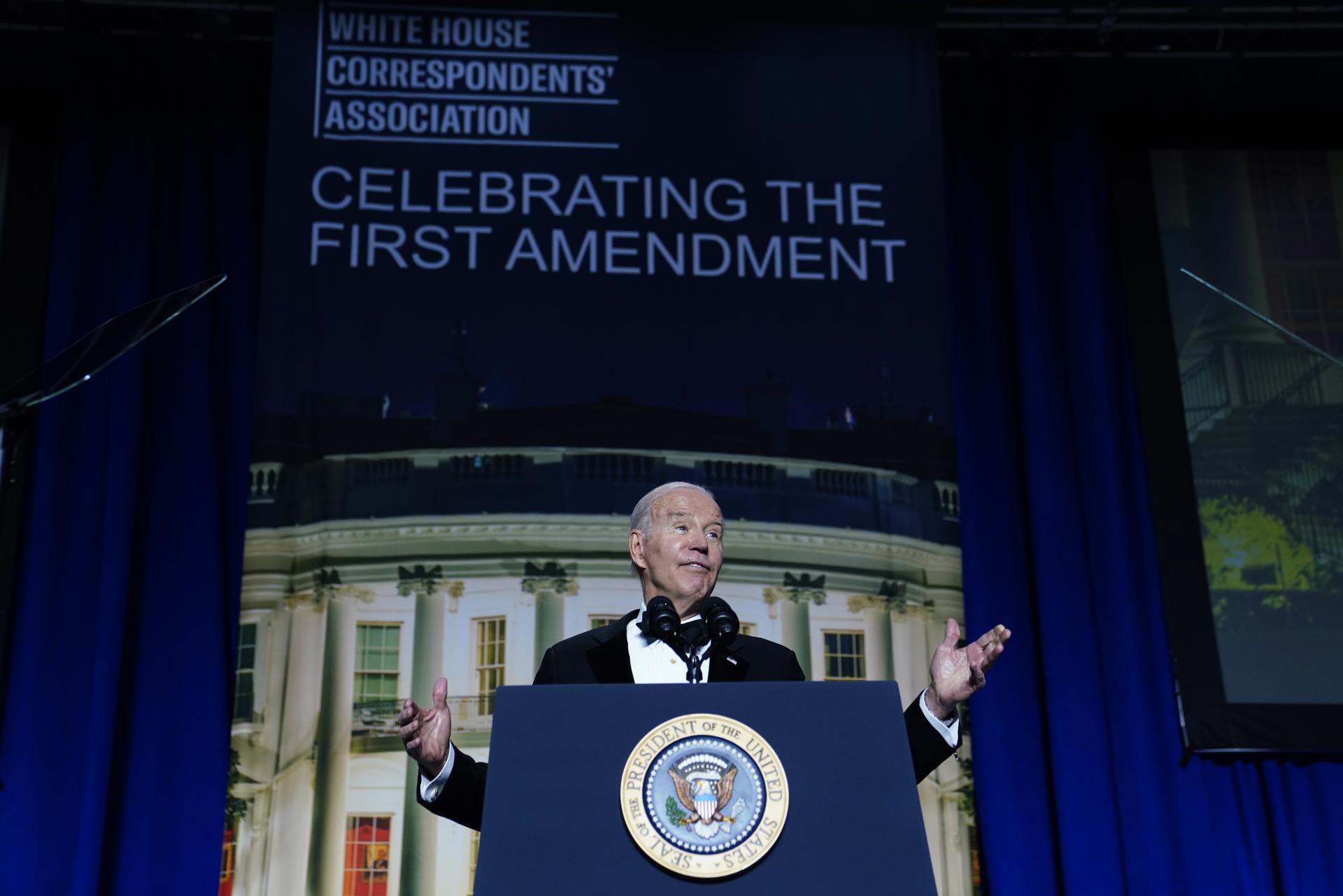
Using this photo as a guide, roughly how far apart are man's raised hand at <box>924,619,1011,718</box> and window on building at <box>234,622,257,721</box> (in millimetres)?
2999

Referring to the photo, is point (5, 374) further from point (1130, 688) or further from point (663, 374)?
point (1130, 688)

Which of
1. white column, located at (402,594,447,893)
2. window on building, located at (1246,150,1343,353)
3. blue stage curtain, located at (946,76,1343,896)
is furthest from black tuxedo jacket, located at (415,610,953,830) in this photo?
window on building, located at (1246,150,1343,353)

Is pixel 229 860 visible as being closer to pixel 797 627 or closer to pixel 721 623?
pixel 797 627

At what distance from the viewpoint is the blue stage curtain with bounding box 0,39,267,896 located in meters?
4.33

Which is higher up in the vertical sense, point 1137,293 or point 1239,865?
point 1137,293

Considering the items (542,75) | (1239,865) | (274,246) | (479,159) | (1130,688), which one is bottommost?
(1239,865)

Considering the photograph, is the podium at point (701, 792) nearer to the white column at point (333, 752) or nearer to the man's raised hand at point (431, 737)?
the man's raised hand at point (431, 737)

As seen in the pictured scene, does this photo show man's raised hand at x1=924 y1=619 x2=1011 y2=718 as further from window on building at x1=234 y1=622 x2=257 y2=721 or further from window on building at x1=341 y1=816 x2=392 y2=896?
window on building at x1=234 y1=622 x2=257 y2=721

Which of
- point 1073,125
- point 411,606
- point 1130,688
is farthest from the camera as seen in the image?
point 1073,125

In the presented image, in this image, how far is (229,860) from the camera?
4.38 metres

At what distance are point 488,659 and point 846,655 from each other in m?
1.15

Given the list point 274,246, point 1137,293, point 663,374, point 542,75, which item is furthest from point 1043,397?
point 274,246

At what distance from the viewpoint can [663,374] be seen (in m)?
4.57

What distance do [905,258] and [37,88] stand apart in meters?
3.23
